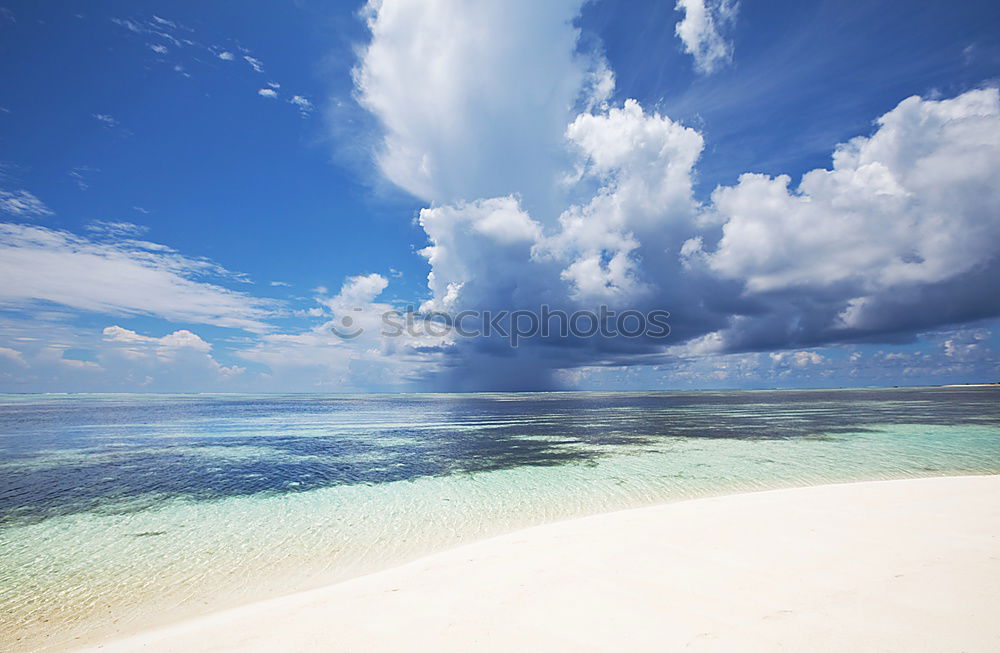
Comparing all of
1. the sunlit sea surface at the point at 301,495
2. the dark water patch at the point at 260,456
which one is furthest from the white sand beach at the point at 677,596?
the dark water patch at the point at 260,456

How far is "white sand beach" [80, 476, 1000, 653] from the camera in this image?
550cm

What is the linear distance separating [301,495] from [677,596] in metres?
16.5

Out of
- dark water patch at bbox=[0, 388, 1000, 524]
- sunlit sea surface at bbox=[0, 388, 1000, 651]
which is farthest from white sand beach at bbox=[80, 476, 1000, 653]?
dark water patch at bbox=[0, 388, 1000, 524]

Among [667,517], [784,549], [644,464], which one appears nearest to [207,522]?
[667,517]

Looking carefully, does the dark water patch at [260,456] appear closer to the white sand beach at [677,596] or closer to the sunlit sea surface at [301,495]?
the sunlit sea surface at [301,495]

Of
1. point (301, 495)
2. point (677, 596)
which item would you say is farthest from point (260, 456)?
point (677, 596)

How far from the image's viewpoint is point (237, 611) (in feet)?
26.8

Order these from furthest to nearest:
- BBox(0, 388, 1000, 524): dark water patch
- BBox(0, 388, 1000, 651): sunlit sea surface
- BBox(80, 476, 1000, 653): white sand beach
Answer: BBox(0, 388, 1000, 524): dark water patch, BBox(0, 388, 1000, 651): sunlit sea surface, BBox(80, 476, 1000, 653): white sand beach

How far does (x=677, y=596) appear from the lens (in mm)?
6648

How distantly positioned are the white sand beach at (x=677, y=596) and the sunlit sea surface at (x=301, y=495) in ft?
8.65

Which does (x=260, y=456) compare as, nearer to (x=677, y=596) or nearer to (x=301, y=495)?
(x=301, y=495)

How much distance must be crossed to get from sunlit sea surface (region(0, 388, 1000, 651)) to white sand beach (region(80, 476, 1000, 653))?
2638 millimetres

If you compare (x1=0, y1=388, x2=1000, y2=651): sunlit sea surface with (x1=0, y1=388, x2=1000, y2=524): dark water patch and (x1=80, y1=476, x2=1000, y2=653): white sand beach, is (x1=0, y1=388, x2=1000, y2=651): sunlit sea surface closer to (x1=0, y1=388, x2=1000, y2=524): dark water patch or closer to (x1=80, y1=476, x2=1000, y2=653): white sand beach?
(x1=0, y1=388, x2=1000, y2=524): dark water patch

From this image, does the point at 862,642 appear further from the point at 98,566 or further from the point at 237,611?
the point at 98,566
